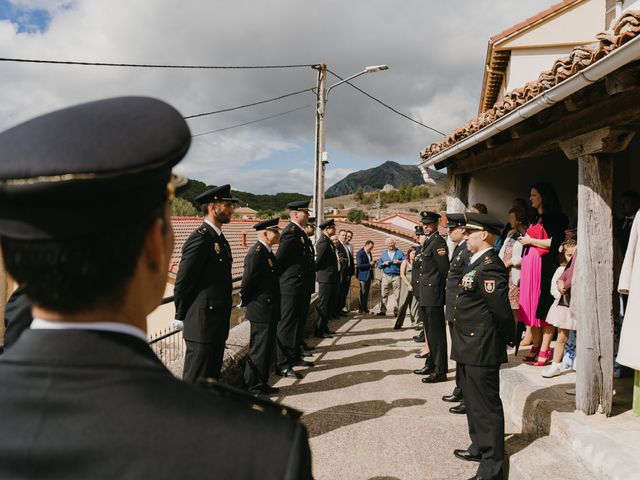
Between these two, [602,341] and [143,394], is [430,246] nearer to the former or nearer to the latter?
[602,341]

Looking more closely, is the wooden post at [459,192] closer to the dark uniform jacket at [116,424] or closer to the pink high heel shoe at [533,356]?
the pink high heel shoe at [533,356]

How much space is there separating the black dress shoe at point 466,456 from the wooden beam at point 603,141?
258 centimetres

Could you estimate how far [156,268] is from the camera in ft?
2.93

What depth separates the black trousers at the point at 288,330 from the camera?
6.25 meters

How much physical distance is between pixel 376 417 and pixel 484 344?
169cm

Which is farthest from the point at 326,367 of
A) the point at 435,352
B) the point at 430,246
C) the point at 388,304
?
the point at 388,304

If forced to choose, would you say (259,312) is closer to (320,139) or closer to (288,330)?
(288,330)

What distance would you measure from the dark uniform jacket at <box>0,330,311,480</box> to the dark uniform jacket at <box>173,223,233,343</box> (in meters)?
3.30

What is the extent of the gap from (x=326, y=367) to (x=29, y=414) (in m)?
6.14

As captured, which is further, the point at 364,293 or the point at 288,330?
the point at 364,293

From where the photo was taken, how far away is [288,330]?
647 centimetres

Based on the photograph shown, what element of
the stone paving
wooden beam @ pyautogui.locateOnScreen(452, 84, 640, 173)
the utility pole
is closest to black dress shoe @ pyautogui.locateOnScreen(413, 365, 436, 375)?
the stone paving

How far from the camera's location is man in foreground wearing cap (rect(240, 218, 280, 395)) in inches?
211

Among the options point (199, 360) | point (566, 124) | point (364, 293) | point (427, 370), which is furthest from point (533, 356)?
point (364, 293)
